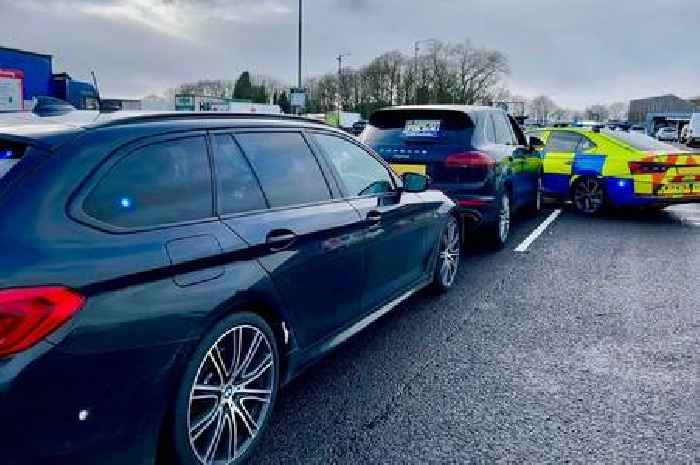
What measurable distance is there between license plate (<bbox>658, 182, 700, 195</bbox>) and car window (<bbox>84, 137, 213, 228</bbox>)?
7868mm

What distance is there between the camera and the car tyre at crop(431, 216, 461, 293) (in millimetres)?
5141

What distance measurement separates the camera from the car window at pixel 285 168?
2924mm

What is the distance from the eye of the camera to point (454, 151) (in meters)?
6.23

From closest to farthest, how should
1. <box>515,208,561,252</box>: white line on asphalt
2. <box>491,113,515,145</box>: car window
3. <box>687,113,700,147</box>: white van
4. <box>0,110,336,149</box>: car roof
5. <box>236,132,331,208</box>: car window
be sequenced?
<box>0,110,336,149</box>: car roof < <box>236,132,331,208</box>: car window < <box>491,113,515,145</box>: car window < <box>515,208,561,252</box>: white line on asphalt < <box>687,113,700,147</box>: white van

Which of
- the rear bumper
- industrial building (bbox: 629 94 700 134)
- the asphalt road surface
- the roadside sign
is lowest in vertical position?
the asphalt road surface

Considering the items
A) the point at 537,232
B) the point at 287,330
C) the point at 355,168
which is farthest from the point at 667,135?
the point at 287,330

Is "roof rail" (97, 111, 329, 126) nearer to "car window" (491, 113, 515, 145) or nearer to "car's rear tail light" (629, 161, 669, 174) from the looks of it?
"car window" (491, 113, 515, 145)

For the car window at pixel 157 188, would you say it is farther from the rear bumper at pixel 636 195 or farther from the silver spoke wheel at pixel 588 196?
the silver spoke wheel at pixel 588 196

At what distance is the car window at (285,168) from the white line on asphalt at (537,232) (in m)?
4.54

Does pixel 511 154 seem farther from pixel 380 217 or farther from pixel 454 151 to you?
pixel 380 217

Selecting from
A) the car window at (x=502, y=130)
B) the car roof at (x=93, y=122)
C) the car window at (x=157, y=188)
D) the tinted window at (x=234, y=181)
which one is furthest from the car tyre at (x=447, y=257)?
the car window at (x=157, y=188)

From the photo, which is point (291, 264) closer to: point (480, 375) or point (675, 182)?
point (480, 375)

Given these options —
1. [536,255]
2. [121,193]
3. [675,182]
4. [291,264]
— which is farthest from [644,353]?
[675,182]

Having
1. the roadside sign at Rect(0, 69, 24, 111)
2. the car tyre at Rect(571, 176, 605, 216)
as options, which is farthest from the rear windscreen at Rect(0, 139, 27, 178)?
the roadside sign at Rect(0, 69, 24, 111)
